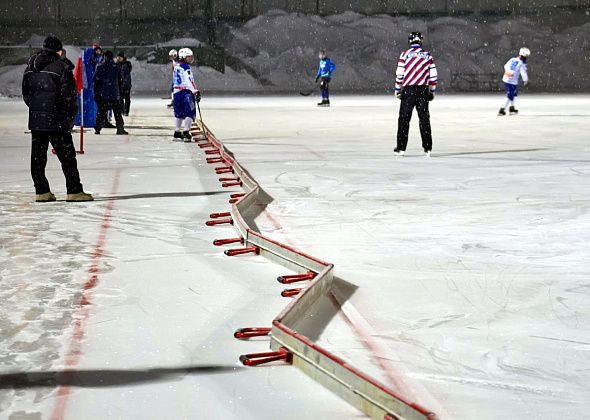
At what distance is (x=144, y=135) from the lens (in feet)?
61.3

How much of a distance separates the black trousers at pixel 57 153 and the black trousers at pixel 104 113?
29.6ft

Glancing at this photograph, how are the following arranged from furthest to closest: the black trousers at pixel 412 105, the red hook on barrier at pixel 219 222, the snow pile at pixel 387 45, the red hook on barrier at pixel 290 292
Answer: the snow pile at pixel 387 45, the black trousers at pixel 412 105, the red hook on barrier at pixel 219 222, the red hook on barrier at pixel 290 292

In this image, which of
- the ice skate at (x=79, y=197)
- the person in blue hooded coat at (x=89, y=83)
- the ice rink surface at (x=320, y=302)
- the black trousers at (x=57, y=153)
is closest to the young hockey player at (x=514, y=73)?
the person in blue hooded coat at (x=89, y=83)

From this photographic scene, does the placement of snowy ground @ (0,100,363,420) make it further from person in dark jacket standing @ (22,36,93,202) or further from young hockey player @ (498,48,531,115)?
young hockey player @ (498,48,531,115)

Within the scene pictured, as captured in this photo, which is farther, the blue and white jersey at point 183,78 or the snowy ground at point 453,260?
the blue and white jersey at point 183,78

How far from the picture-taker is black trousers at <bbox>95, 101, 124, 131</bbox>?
1858 centimetres

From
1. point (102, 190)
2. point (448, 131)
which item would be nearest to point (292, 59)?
point (448, 131)

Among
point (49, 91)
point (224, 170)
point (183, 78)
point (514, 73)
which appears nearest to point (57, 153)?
point (49, 91)

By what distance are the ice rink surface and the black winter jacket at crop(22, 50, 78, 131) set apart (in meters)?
0.83

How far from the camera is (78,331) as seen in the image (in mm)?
4938

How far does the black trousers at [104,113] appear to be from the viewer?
18578mm

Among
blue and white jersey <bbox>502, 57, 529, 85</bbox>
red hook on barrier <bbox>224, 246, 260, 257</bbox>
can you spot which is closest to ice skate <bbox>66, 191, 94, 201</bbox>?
red hook on barrier <bbox>224, 246, 260, 257</bbox>

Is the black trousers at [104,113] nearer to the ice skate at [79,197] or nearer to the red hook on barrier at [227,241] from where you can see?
the ice skate at [79,197]

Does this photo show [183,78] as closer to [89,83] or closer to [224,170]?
[89,83]
